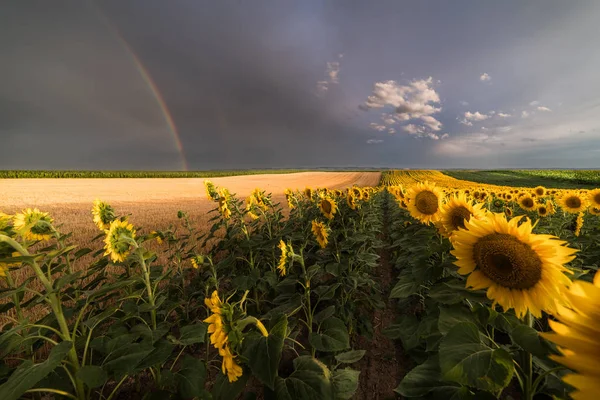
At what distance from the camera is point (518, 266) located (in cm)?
161

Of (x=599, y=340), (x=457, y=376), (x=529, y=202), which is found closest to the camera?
(x=599, y=340)

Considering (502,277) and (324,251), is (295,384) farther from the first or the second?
(324,251)

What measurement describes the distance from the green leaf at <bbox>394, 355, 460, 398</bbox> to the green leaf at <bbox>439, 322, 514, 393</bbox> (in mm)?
382

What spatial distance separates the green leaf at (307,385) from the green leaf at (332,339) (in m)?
0.43

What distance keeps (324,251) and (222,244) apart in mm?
1735

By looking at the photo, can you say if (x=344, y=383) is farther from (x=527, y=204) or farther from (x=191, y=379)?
(x=527, y=204)

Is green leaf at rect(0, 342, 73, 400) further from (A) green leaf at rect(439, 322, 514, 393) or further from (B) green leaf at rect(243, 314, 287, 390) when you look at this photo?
(A) green leaf at rect(439, 322, 514, 393)

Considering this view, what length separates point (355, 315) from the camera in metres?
4.16

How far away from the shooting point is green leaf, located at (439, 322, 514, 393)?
3.65ft

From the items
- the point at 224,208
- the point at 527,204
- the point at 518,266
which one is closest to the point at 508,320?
the point at 518,266

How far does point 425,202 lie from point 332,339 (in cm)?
270

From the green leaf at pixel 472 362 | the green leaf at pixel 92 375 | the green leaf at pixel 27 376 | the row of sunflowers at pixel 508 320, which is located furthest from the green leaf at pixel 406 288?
the green leaf at pixel 27 376

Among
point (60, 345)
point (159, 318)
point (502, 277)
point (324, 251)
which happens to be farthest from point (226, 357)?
point (324, 251)

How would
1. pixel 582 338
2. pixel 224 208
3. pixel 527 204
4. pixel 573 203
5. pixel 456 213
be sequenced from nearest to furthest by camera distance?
1. pixel 582 338
2. pixel 456 213
3. pixel 224 208
4. pixel 573 203
5. pixel 527 204
